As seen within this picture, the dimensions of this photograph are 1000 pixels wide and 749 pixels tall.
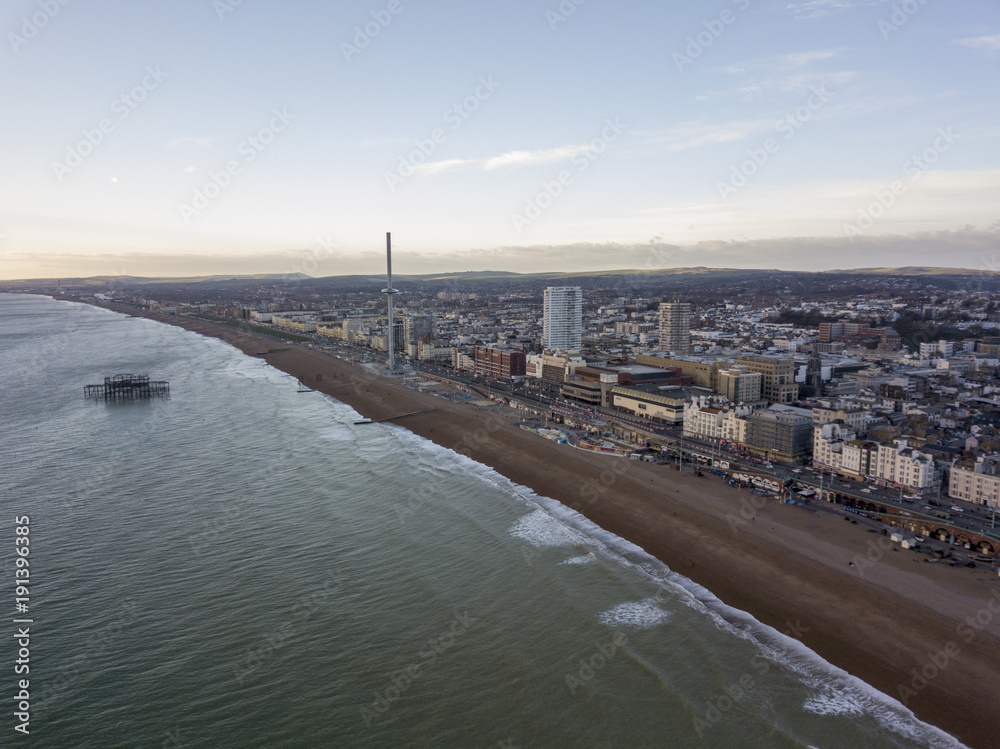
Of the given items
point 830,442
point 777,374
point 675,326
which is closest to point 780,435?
point 830,442

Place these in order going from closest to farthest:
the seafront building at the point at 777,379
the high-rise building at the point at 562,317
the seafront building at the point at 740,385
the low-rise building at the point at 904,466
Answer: the low-rise building at the point at 904,466
the seafront building at the point at 740,385
the seafront building at the point at 777,379
the high-rise building at the point at 562,317

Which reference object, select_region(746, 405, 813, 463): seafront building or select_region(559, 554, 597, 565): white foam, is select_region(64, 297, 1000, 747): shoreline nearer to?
select_region(559, 554, 597, 565): white foam

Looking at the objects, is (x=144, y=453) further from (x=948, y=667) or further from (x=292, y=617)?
(x=948, y=667)

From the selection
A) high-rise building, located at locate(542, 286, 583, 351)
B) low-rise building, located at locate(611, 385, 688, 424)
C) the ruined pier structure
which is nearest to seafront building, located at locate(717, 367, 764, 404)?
low-rise building, located at locate(611, 385, 688, 424)

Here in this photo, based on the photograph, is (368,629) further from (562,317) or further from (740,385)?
(562,317)

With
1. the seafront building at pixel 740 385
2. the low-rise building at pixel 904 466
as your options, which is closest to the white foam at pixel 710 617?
the low-rise building at pixel 904 466

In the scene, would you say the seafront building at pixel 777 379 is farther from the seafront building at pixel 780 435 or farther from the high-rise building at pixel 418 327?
the high-rise building at pixel 418 327
